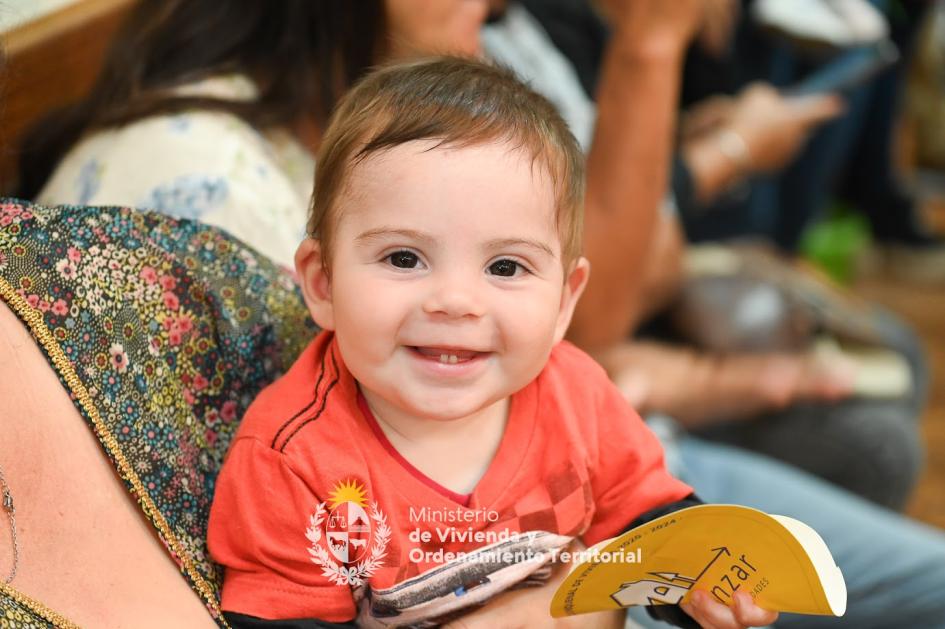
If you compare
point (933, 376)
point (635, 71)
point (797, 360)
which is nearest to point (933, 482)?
point (933, 376)

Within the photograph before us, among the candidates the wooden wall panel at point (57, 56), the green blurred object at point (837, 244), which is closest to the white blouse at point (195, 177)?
the wooden wall panel at point (57, 56)

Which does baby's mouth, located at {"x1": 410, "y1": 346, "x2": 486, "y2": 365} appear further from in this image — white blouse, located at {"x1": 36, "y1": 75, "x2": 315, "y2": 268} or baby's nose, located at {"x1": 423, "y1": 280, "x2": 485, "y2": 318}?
white blouse, located at {"x1": 36, "y1": 75, "x2": 315, "y2": 268}

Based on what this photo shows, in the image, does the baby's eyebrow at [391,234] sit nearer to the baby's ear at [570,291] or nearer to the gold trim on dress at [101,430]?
the baby's ear at [570,291]

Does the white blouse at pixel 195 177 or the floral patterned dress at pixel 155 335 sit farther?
the white blouse at pixel 195 177

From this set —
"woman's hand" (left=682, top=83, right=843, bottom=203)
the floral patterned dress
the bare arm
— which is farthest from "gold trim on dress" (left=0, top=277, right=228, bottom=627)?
"woman's hand" (left=682, top=83, right=843, bottom=203)

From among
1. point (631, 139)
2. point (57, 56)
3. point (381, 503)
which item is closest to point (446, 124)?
point (381, 503)

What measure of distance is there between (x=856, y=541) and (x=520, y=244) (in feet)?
2.89

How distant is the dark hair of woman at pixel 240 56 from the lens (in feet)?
4.53

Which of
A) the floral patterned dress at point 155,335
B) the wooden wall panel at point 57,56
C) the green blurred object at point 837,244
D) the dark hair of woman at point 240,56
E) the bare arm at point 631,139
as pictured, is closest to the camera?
the floral patterned dress at point 155,335

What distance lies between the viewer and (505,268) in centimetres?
91

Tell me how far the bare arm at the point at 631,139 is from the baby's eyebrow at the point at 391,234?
90 cm

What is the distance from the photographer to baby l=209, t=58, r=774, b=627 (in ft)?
2.89

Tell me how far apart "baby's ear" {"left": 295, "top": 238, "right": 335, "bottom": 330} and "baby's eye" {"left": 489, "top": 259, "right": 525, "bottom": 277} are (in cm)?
16

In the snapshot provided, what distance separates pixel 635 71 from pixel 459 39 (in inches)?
15.9
